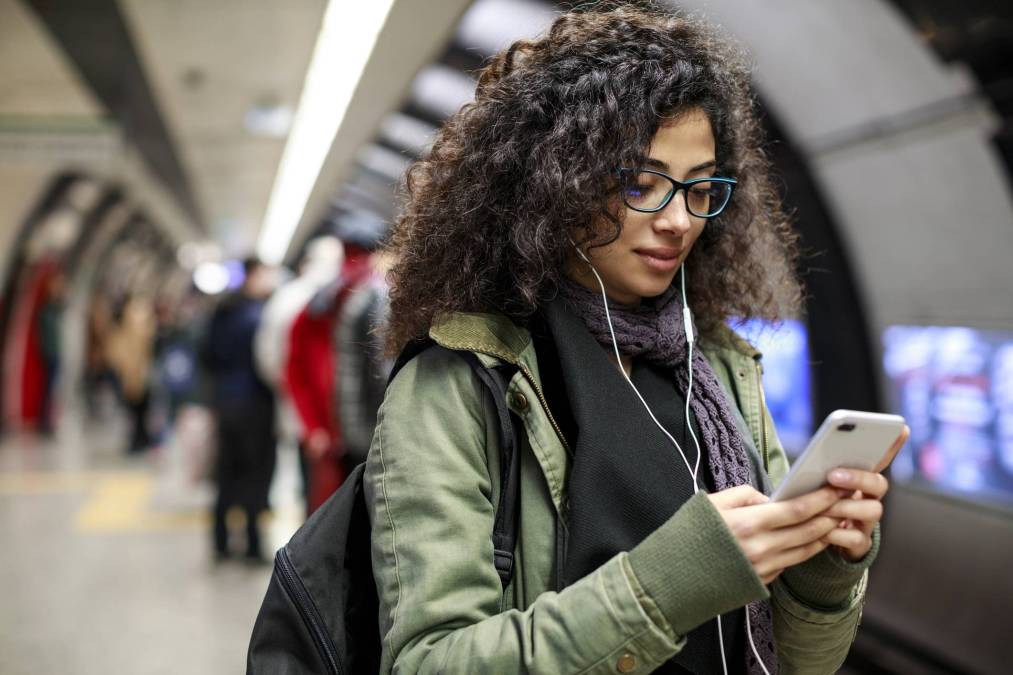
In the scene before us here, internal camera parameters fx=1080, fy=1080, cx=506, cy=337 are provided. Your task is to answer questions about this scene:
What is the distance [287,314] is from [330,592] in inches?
186

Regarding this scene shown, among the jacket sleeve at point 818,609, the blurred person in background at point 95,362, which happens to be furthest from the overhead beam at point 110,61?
the blurred person in background at point 95,362

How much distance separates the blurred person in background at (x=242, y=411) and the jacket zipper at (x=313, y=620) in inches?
205

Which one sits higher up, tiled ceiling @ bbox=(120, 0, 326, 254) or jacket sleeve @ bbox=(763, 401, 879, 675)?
tiled ceiling @ bbox=(120, 0, 326, 254)

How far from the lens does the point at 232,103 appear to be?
8.93 meters

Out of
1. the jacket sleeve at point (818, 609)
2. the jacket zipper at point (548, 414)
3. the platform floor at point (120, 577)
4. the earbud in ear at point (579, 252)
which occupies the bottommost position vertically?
the platform floor at point (120, 577)

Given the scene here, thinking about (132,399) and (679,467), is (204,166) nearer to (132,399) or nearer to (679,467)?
(132,399)

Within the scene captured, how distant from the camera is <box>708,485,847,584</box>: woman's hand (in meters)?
1.33

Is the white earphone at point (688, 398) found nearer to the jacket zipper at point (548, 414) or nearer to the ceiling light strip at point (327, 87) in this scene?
the jacket zipper at point (548, 414)

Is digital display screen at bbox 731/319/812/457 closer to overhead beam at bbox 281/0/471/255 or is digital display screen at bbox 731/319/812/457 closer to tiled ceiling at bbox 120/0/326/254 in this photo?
overhead beam at bbox 281/0/471/255

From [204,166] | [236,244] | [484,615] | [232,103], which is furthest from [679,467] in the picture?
[236,244]

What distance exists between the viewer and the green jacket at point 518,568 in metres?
1.31

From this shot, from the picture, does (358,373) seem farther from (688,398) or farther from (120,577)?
(688,398)

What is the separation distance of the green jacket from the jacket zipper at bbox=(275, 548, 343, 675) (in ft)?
0.35

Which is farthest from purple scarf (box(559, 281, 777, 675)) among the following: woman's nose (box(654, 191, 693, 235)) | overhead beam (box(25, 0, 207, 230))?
overhead beam (box(25, 0, 207, 230))
